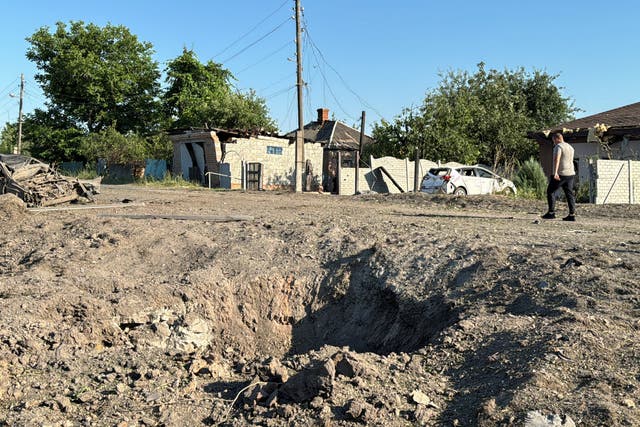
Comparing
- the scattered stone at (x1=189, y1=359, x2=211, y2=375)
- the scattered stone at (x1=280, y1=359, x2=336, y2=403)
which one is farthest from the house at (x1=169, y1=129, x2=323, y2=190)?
the scattered stone at (x1=280, y1=359, x2=336, y2=403)

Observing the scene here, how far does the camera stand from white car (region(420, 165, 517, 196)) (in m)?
17.2

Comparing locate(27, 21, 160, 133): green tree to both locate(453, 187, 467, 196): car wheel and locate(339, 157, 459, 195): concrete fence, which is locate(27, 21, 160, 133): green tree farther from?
locate(453, 187, 467, 196): car wheel

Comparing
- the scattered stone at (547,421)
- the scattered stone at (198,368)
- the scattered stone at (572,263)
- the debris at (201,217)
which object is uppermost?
the debris at (201,217)

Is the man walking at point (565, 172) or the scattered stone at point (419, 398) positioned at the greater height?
the man walking at point (565, 172)

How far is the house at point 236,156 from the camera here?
26.4 meters

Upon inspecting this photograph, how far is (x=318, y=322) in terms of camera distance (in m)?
6.95

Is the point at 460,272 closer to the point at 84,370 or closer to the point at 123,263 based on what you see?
the point at 84,370

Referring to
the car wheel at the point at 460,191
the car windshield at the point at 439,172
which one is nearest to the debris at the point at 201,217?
the car windshield at the point at 439,172

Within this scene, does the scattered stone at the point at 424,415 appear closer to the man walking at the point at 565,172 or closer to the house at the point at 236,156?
the man walking at the point at 565,172

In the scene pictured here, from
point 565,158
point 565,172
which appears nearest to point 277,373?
point 565,172

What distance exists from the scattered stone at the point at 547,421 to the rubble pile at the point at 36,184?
1274 centimetres

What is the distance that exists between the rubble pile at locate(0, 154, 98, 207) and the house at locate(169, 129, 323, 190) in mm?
10893

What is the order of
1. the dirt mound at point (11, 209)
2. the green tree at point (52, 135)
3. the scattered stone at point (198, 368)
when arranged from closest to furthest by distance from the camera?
1. the scattered stone at point (198, 368)
2. the dirt mound at point (11, 209)
3. the green tree at point (52, 135)

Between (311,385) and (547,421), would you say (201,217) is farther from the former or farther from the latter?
(547,421)
